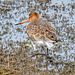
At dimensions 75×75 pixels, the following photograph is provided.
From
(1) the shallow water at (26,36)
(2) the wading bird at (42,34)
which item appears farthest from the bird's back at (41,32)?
(1) the shallow water at (26,36)

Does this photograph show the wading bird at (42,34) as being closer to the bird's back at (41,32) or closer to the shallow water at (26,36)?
the bird's back at (41,32)

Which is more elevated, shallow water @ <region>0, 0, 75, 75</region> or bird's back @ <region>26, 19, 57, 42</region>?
bird's back @ <region>26, 19, 57, 42</region>

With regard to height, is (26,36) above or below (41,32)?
below

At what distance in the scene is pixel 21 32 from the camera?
37.0 feet

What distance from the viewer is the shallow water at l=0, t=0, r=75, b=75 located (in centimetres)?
846

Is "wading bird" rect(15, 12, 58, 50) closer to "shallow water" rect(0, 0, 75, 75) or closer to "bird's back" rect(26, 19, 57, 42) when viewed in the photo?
"bird's back" rect(26, 19, 57, 42)

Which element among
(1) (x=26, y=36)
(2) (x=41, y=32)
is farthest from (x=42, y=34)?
(1) (x=26, y=36)

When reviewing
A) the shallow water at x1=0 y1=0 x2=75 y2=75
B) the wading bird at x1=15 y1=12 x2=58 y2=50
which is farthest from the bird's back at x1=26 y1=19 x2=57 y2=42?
the shallow water at x1=0 y1=0 x2=75 y2=75

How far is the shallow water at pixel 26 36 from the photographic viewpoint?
333 inches

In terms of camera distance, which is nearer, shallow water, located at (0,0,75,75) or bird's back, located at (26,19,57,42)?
bird's back, located at (26,19,57,42)

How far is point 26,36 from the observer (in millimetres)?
10875

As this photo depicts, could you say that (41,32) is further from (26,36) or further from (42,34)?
(26,36)

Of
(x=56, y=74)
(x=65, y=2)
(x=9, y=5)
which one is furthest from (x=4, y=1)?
(x=56, y=74)

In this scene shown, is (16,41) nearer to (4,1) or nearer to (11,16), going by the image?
(11,16)
